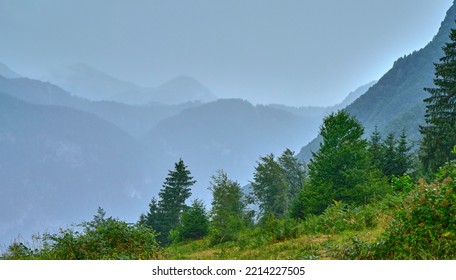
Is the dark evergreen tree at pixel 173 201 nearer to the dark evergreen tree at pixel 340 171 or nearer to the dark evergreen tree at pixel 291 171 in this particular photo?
the dark evergreen tree at pixel 291 171

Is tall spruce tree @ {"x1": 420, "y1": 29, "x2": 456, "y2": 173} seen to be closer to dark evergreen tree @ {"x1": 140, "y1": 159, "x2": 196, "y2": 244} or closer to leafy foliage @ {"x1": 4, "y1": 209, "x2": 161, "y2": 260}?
leafy foliage @ {"x1": 4, "y1": 209, "x2": 161, "y2": 260}

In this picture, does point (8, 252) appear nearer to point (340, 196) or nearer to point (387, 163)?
point (340, 196)

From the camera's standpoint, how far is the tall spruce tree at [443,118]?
3020cm

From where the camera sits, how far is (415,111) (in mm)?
162875

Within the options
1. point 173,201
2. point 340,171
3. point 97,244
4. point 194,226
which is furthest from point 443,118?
point 173,201

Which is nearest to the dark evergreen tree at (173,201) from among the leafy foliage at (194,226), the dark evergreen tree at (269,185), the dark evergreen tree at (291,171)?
the dark evergreen tree at (269,185)

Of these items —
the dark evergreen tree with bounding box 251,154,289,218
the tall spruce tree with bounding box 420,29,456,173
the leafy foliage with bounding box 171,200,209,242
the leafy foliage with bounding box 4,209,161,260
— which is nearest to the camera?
the leafy foliage with bounding box 4,209,161,260

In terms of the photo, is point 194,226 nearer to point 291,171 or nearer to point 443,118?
point 443,118

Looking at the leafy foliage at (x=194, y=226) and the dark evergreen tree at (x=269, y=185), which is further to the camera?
the dark evergreen tree at (x=269, y=185)

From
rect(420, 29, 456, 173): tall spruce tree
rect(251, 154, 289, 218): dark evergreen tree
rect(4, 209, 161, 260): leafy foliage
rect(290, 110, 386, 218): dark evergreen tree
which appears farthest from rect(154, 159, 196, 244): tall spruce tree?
rect(4, 209, 161, 260): leafy foliage

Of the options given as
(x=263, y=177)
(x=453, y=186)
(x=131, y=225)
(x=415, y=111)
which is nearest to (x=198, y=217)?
(x=131, y=225)

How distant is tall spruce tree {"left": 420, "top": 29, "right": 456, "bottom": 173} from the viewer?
30.2 metres

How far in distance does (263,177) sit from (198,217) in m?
26.2
